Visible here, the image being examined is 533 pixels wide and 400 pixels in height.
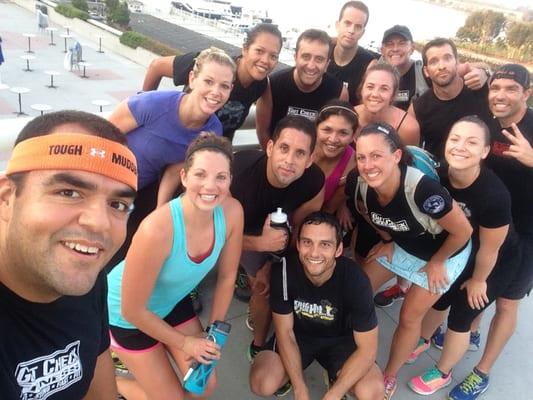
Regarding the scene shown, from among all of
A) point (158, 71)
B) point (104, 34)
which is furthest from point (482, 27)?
point (158, 71)

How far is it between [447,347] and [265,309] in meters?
1.24

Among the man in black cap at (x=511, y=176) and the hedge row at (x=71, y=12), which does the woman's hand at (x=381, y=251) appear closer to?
the man in black cap at (x=511, y=176)

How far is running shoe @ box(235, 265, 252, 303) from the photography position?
3.51 meters

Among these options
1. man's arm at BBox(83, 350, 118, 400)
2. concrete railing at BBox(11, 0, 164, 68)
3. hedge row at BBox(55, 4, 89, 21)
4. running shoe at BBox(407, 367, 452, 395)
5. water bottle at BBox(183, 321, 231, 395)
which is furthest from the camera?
A: hedge row at BBox(55, 4, 89, 21)

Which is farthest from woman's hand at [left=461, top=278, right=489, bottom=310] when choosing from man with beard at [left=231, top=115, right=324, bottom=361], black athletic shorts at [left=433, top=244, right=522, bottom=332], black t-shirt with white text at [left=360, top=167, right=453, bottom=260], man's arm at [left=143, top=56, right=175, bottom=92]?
man's arm at [left=143, top=56, right=175, bottom=92]

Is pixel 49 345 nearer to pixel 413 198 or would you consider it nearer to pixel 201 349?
pixel 201 349

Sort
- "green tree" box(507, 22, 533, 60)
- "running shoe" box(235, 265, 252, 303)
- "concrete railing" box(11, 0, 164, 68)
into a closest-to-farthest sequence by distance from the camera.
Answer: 1. "running shoe" box(235, 265, 252, 303)
2. "concrete railing" box(11, 0, 164, 68)
3. "green tree" box(507, 22, 533, 60)

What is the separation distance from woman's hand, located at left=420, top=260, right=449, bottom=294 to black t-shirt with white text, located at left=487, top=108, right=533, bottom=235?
Answer: 63cm

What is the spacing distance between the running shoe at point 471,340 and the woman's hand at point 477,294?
64cm

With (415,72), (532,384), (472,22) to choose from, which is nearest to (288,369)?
(532,384)

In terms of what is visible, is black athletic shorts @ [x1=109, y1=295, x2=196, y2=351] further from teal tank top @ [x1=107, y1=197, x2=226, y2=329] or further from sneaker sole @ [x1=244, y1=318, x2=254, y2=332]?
sneaker sole @ [x1=244, y1=318, x2=254, y2=332]

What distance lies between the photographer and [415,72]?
4.13m

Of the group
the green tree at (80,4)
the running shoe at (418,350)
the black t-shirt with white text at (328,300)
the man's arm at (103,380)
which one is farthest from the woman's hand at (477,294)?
the green tree at (80,4)

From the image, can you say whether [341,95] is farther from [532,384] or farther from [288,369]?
[532,384]
